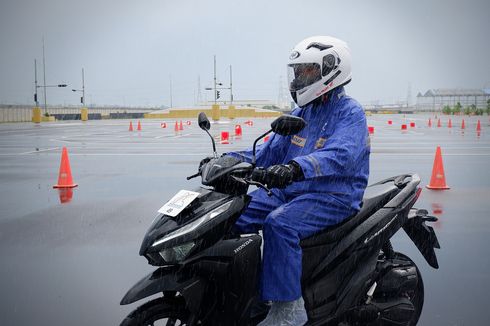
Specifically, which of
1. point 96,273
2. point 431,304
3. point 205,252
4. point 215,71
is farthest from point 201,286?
point 215,71

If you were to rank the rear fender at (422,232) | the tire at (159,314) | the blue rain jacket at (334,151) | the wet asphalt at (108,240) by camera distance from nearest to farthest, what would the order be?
the tire at (159,314)
the blue rain jacket at (334,151)
the rear fender at (422,232)
the wet asphalt at (108,240)

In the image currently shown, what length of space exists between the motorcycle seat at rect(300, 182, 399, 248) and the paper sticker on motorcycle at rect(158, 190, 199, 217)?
2.21ft

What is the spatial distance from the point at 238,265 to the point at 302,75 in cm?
125

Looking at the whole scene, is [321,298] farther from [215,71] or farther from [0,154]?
[215,71]

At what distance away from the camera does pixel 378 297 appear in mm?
3559

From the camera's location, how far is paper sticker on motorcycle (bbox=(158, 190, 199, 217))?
2.85 meters

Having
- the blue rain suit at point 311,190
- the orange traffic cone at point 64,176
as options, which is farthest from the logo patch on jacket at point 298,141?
the orange traffic cone at point 64,176

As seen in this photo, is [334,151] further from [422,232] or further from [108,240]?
[108,240]

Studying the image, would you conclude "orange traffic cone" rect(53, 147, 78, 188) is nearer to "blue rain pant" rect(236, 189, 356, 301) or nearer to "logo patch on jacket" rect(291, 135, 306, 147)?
"logo patch on jacket" rect(291, 135, 306, 147)

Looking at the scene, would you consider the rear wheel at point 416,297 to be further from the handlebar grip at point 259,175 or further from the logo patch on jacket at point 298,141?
the handlebar grip at point 259,175

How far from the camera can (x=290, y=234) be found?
3.03 m

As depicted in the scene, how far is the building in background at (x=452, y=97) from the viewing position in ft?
491

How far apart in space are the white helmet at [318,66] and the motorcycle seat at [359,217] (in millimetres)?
738

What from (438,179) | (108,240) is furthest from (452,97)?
(108,240)
